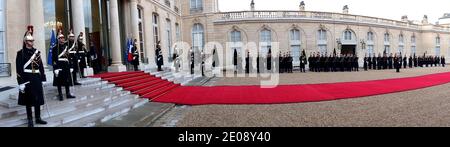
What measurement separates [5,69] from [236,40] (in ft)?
75.2

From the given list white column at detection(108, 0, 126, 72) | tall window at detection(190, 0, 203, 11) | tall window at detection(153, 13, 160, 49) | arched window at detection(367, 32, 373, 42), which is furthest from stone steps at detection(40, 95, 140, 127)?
arched window at detection(367, 32, 373, 42)

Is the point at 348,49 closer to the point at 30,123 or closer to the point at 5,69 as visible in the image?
the point at 5,69

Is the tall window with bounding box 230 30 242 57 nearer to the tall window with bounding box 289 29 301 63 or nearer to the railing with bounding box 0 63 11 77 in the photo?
the tall window with bounding box 289 29 301 63

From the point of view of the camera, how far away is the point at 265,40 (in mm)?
30375

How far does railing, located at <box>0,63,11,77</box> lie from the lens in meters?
8.48

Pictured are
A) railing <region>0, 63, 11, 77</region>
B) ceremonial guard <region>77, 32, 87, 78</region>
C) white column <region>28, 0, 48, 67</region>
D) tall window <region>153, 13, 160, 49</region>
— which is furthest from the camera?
tall window <region>153, 13, 160, 49</region>

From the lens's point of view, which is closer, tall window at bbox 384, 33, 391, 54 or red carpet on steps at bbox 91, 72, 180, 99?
red carpet on steps at bbox 91, 72, 180, 99

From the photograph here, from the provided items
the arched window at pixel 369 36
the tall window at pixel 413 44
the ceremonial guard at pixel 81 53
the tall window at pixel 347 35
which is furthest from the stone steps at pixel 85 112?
the tall window at pixel 413 44

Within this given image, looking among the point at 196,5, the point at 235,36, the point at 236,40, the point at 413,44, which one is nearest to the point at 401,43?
the point at 413,44

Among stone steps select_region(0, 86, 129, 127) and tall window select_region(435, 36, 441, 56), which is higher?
tall window select_region(435, 36, 441, 56)

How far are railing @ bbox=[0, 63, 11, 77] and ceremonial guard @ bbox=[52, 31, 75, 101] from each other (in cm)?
197
